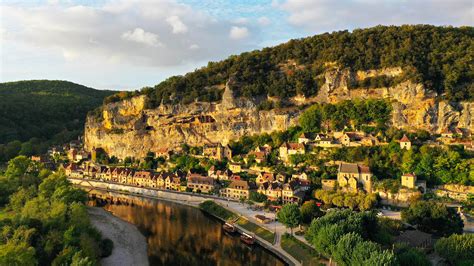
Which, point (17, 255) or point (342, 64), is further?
point (342, 64)

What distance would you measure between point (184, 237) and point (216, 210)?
696 centimetres

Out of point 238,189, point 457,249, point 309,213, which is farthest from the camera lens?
point 238,189

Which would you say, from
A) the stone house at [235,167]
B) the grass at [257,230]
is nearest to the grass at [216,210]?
the grass at [257,230]

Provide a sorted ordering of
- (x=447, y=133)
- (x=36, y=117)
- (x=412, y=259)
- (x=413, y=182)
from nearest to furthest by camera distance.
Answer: (x=412, y=259)
(x=413, y=182)
(x=447, y=133)
(x=36, y=117)

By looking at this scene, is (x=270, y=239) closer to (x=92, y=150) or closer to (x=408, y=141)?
(x=408, y=141)

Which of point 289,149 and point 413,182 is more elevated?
point 289,149

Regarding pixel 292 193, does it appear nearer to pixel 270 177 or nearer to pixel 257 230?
pixel 270 177

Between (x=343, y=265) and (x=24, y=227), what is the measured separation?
19407mm

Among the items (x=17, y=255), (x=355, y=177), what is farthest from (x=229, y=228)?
(x=17, y=255)

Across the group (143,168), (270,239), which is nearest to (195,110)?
(143,168)

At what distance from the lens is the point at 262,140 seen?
177 ft

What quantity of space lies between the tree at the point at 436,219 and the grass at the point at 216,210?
1558 centimetres

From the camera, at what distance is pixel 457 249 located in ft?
74.9

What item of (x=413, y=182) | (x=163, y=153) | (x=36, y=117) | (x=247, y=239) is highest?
(x=36, y=117)
